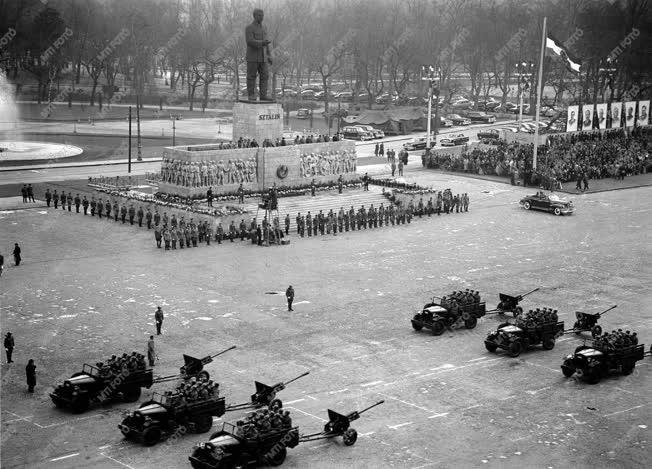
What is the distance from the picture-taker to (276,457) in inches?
1070

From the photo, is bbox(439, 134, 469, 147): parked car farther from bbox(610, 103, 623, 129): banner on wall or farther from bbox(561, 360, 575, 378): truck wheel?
bbox(561, 360, 575, 378): truck wheel

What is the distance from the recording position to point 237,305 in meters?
41.5

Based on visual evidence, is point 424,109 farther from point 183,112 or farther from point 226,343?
point 226,343

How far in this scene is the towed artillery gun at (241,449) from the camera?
85.8 feet

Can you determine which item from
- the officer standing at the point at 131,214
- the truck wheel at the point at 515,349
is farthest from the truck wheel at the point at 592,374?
the officer standing at the point at 131,214

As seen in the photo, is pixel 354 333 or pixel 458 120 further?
pixel 458 120

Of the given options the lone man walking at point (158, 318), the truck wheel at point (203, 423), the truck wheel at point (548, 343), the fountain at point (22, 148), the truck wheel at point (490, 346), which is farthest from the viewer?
the fountain at point (22, 148)

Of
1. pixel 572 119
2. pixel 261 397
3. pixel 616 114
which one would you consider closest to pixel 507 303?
pixel 261 397

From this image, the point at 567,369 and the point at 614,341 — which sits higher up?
the point at 614,341

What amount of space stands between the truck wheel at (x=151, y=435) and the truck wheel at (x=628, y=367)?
15.1 meters

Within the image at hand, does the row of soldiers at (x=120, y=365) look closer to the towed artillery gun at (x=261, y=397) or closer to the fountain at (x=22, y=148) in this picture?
the towed artillery gun at (x=261, y=397)

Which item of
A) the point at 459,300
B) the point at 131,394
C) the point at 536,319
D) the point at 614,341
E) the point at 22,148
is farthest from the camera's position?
the point at 22,148

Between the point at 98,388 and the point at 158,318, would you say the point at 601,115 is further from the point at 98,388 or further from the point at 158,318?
the point at 98,388

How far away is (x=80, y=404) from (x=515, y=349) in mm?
14422
